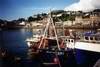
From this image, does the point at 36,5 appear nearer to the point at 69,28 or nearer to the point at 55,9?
the point at 55,9

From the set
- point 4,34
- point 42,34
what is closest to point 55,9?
point 42,34

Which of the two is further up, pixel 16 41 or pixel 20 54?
pixel 16 41

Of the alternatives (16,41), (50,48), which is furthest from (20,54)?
(50,48)

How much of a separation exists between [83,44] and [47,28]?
480 millimetres

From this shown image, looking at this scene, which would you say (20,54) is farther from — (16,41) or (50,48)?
(50,48)

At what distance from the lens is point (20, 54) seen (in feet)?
13.6

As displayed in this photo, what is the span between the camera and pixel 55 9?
4.15m

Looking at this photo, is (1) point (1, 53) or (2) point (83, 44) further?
(1) point (1, 53)

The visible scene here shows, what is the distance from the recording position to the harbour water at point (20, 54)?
13.1ft

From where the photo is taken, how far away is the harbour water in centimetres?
400

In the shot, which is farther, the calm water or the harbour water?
the calm water

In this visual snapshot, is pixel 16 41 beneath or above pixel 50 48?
above

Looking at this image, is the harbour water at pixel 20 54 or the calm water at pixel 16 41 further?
the calm water at pixel 16 41

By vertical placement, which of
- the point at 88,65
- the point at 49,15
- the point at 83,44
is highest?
the point at 49,15
